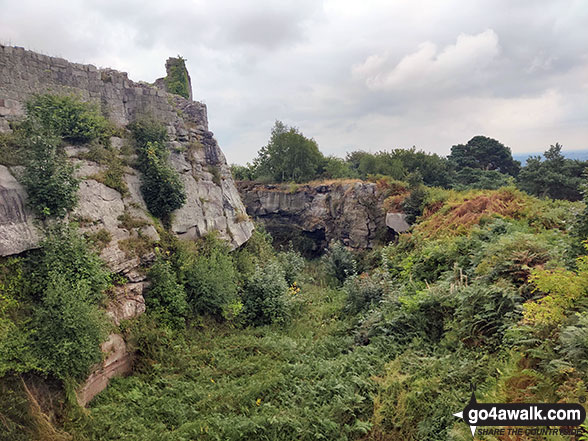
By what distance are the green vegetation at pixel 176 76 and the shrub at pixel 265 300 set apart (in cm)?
992

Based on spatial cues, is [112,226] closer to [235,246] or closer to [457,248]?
[235,246]

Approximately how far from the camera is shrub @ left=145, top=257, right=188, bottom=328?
7.77m

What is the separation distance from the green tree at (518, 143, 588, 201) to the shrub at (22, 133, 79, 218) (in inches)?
963

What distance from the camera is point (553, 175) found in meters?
19.0

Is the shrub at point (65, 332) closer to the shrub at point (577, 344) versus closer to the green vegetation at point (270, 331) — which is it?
the green vegetation at point (270, 331)

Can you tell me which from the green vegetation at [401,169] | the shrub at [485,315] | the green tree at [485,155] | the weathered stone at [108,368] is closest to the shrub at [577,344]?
the shrub at [485,315]

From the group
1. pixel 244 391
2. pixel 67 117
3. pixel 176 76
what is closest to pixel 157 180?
pixel 67 117

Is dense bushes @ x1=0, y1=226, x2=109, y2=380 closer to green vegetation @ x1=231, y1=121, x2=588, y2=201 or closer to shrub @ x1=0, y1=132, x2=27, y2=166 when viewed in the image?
shrub @ x1=0, y1=132, x2=27, y2=166

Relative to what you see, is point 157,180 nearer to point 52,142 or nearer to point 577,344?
point 52,142

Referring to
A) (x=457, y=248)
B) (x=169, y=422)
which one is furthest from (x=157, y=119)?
(x=457, y=248)

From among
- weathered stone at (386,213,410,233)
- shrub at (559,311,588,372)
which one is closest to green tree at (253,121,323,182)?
weathered stone at (386,213,410,233)

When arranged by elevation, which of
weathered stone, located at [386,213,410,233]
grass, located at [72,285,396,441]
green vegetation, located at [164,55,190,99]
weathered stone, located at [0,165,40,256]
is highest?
green vegetation, located at [164,55,190,99]

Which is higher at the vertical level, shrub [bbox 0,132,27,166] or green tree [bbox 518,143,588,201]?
shrub [bbox 0,132,27,166]

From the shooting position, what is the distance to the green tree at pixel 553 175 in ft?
62.8
